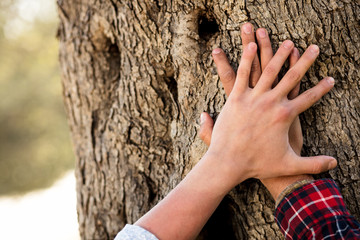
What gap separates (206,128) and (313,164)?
436mm

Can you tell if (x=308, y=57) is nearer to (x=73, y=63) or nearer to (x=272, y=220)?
(x=272, y=220)

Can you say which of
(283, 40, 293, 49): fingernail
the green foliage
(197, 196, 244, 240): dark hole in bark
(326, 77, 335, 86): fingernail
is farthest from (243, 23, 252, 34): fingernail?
the green foliage

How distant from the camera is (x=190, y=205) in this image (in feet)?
4.25

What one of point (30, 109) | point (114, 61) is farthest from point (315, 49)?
point (30, 109)

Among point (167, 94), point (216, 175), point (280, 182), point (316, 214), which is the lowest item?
point (316, 214)

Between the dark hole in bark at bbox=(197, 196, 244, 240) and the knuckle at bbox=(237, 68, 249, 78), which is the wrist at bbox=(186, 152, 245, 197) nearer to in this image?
the knuckle at bbox=(237, 68, 249, 78)

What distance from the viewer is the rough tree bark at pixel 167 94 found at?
1.46 meters

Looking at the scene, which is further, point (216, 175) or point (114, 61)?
point (114, 61)

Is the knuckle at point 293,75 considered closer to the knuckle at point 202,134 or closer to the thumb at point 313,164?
the thumb at point 313,164

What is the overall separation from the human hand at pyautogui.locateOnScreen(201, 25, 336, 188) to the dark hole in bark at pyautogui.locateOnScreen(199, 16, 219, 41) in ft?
1.11

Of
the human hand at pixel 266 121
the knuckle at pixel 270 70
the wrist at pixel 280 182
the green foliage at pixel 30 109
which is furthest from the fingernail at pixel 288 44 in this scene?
the green foliage at pixel 30 109

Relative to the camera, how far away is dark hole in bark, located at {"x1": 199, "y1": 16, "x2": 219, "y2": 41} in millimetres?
1643

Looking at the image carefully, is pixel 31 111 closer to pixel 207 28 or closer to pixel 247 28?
pixel 207 28

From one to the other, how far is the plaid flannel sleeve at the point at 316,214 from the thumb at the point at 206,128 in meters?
0.38
